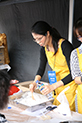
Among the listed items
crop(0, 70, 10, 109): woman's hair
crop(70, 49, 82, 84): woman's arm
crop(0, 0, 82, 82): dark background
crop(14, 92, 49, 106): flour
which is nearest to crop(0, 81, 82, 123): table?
crop(14, 92, 49, 106): flour

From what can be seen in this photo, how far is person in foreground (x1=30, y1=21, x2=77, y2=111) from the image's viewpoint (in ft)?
5.11

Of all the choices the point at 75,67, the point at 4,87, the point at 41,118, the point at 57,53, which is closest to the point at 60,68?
the point at 57,53

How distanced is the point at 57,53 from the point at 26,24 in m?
2.17

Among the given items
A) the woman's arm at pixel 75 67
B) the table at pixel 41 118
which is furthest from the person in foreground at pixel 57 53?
the table at pixel 41 118

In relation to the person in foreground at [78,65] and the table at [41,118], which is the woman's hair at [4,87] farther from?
the person in foreground at [78,65]

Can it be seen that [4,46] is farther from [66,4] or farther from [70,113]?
[70,113]

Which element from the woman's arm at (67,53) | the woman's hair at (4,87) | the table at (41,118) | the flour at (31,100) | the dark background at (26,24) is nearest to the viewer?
the woman's hair at (4,87)

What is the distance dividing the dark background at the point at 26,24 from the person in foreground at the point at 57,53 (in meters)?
1.31

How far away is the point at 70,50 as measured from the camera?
5.16ft

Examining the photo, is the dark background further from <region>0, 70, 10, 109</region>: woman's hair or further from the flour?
<region>0, 70, 10, 109</region>: woman's hair

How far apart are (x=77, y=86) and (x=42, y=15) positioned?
2.17 metres

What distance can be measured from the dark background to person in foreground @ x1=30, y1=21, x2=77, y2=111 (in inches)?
51.6

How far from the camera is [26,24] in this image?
12.0 feet

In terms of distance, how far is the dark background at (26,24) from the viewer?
303 centimetres
